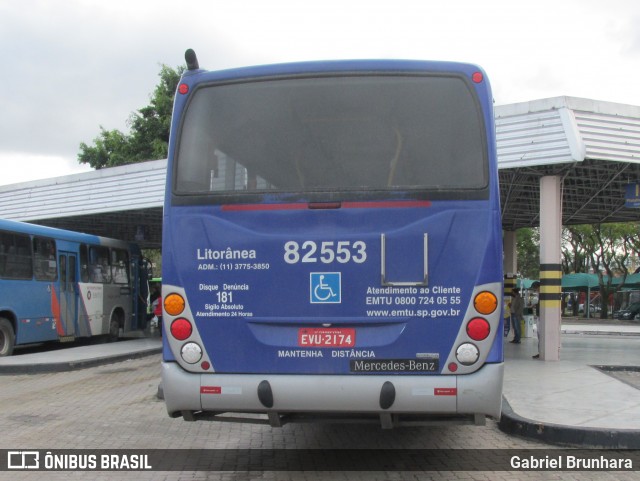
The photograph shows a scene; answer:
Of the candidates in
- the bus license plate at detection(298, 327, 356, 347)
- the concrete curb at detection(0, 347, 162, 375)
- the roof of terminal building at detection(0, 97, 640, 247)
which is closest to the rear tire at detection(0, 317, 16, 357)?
the concrete curb at detection(0, 347, 162, 375)

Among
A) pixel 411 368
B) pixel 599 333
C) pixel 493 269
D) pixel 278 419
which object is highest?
pixel 493 269

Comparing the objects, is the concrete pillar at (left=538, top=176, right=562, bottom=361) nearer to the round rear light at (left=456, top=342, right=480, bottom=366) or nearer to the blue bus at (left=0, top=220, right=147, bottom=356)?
the round rear light at (left=456, top=342, right=480, bottom=366)

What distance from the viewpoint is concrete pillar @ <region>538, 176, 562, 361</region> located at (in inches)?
544

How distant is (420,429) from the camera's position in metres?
7.95

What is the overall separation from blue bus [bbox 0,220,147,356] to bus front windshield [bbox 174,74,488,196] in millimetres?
11427

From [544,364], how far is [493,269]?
915 centimetres

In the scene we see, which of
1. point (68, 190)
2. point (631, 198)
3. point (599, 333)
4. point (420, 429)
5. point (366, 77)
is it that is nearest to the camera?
point (366, 77)

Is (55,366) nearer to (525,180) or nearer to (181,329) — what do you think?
(181,329)

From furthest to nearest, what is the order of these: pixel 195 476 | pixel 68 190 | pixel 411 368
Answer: pixel 68 190 < pixel 195 476 < pixel 411 368

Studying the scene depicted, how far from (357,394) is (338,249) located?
1.13 m

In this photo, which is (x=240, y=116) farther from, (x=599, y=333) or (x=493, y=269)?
(x=599, y=333)

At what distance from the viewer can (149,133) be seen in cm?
3619

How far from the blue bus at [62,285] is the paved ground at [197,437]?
6.01 meters

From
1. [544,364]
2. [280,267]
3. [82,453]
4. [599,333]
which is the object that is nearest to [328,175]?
[280,267]
